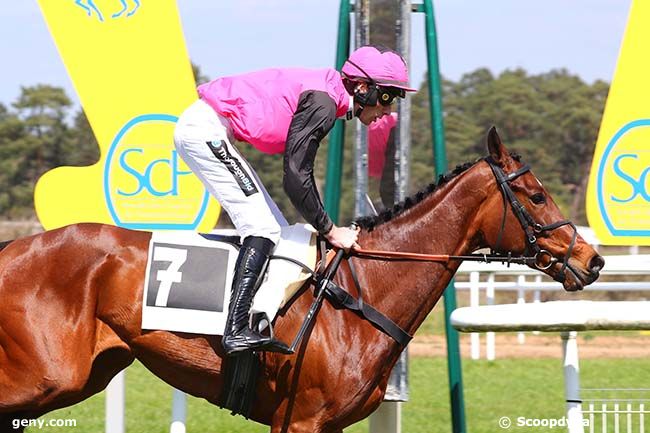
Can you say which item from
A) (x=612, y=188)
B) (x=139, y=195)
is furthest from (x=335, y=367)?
(x=612, y=188)

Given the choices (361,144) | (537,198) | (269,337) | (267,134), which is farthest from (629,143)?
(269,337)

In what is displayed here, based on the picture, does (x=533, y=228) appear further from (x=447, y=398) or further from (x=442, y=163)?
(x=447, y=398)

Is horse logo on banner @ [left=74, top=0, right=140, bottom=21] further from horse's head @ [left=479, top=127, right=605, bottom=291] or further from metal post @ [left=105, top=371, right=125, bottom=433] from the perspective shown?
horse's head @ [left=479, top=127, right=605, bottom=291]

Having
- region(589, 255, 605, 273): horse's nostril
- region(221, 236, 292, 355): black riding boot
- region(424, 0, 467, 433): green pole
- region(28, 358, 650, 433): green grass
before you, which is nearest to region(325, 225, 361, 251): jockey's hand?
region(221, 236, 292, 355): black riding boot

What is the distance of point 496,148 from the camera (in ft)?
15.1

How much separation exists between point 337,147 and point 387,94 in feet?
4.28

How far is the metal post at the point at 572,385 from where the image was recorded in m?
4.55

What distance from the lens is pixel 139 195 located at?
19.7 ft

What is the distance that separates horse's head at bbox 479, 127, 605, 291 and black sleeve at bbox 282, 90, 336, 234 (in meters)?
0.75

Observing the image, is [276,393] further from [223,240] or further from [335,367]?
[223,240]

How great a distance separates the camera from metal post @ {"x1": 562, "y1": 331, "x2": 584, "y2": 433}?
14.9ft

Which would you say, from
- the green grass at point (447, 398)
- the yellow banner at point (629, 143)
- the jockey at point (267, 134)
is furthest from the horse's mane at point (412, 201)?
the green grass at point (447, 398)

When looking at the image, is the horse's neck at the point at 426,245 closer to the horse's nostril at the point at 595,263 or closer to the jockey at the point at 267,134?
the jockey at the point at 267,134

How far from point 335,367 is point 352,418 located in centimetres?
23
